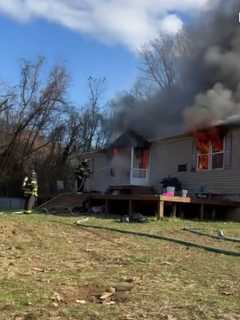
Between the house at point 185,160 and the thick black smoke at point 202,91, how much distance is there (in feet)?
1.69

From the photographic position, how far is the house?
19.7m

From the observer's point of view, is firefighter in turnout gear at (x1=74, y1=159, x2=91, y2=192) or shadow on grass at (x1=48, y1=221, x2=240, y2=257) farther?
firefighter in turnout gear at (x1=74, y1=159, x2=91, y2=192)

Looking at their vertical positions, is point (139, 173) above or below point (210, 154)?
below

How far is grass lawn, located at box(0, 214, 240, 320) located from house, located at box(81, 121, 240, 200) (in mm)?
7901

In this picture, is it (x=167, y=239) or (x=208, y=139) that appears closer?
(x=167, y=239)

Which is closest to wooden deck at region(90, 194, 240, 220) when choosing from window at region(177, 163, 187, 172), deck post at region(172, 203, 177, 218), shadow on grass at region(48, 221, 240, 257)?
deck post at region(172, 203, 177, 218)

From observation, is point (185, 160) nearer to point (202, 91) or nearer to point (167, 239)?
point (202, 91)

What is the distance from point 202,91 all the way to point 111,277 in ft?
55.8

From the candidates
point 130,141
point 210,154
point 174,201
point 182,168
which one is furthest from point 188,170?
point 130,141

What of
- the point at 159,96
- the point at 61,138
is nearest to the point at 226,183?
the point at 159,96

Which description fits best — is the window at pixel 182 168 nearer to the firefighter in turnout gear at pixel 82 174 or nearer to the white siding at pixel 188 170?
the white siding at pixel 188 170

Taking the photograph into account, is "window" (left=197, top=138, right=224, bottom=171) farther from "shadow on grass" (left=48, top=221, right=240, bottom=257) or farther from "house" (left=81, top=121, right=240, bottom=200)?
"shadow on grass" (left=48, top=221, right=240, bottom=257)

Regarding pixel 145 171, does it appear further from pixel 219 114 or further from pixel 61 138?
pixel 61 138

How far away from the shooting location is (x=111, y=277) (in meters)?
7.31
